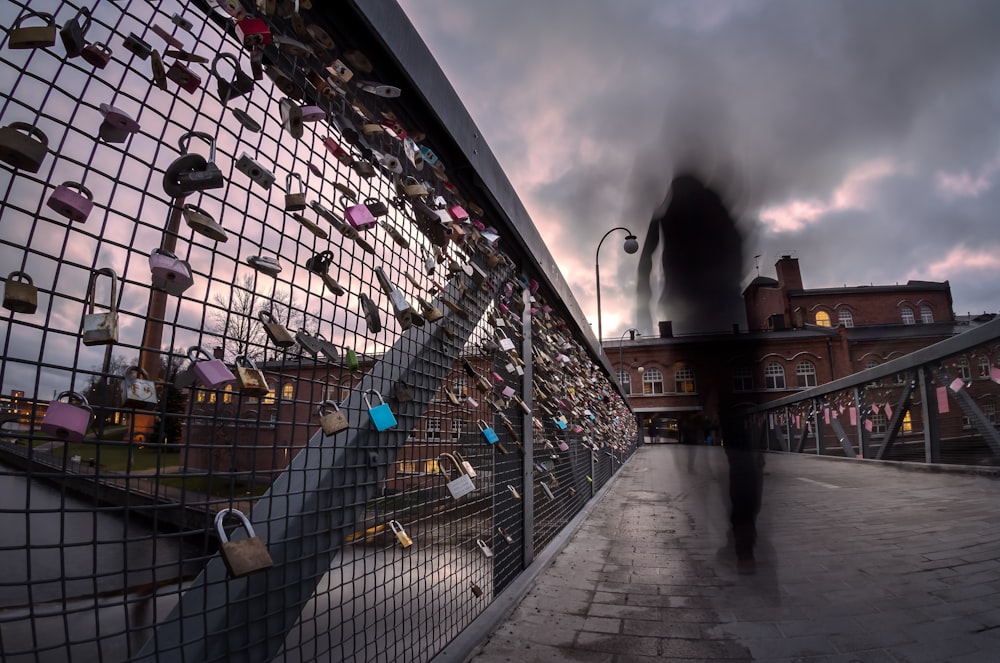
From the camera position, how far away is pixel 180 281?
0.94m

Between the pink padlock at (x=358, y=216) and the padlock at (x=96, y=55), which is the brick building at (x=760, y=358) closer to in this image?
→ the pink padlock at (x=358, y=216)

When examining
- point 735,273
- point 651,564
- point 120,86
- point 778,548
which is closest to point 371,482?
point 120,86

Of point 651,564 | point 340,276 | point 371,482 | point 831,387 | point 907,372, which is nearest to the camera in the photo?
point 340,276

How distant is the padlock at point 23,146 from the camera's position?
2.38 ft

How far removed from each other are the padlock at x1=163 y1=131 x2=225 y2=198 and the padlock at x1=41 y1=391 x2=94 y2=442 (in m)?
0.43

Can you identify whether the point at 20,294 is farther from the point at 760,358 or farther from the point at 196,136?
the point at 760,358

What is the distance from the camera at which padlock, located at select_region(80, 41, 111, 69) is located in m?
0.89

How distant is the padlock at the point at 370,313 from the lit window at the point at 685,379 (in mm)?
2240

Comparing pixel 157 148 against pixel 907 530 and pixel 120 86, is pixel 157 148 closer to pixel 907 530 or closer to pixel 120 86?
pixel 120 86

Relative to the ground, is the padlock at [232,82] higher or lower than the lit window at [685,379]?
higher

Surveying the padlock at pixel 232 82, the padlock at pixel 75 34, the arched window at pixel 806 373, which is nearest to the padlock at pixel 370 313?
the padlock at pixel 232 82

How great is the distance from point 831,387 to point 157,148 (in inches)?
A: 357

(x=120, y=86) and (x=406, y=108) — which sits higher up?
(x=406, y=108)

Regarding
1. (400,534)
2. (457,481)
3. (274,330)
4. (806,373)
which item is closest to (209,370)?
(274,330)
